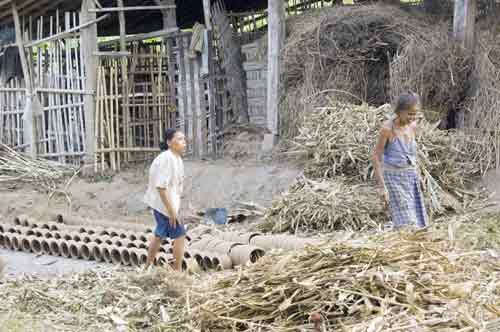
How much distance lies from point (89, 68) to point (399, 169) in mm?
8453

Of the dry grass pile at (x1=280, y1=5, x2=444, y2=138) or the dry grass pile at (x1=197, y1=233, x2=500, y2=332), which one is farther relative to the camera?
the dry grass pile at (x1=280, y1=5, x2=444, y2=138)

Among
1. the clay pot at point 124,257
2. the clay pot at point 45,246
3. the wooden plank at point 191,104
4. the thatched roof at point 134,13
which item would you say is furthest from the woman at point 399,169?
the thatched roof at point 134,13

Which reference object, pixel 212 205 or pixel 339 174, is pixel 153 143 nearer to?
pixel 212 205

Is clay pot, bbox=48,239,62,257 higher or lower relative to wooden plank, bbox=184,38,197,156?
lower

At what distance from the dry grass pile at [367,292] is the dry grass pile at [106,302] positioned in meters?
0.50

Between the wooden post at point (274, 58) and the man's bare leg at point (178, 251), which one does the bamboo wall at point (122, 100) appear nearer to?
the wooden post at point (274, 58)

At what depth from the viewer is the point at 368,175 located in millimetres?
9375

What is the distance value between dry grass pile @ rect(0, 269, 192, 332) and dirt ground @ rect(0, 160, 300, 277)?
4.53 metres

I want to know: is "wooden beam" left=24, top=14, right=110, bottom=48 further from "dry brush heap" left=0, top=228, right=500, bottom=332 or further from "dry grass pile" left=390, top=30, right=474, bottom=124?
"dry brush heap" left=0, top=228, right=500, bottom=332

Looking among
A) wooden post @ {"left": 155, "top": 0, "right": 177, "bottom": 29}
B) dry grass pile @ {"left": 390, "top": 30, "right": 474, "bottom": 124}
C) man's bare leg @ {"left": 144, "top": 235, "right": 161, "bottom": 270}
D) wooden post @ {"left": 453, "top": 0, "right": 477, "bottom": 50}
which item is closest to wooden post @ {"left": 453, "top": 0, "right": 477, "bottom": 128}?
wooden post @ {"left": 453, "top": 0, "right": 477, "bottom": 50}

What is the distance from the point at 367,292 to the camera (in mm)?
4469

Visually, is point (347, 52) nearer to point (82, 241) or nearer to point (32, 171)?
point (82, 241)

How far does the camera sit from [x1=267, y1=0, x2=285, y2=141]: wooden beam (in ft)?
39.3

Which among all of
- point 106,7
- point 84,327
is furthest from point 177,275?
point 106,7
